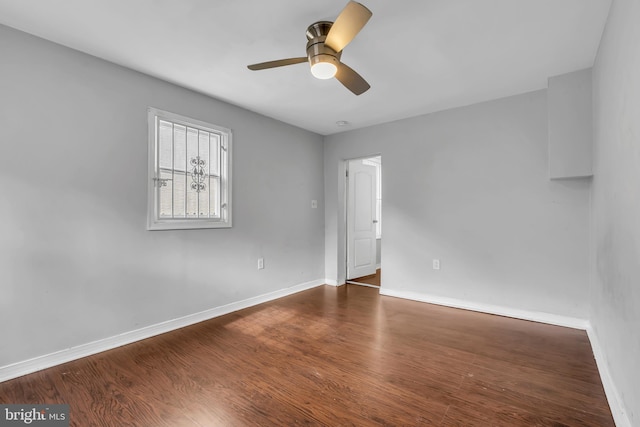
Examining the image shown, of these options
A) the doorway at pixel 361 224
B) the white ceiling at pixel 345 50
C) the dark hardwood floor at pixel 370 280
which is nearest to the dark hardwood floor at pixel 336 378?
the dark hardwood floor at pixel 370 280

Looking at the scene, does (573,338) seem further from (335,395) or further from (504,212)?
(335,395)

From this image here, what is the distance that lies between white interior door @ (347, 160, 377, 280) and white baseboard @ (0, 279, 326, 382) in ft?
5.76

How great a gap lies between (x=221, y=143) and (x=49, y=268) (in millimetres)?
1887

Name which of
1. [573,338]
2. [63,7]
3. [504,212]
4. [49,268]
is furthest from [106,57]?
[573,338]

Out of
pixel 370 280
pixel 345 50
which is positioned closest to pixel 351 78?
pixel 345 50

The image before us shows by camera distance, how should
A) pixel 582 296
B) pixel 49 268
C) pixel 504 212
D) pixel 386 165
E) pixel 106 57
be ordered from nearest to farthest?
1. pixel 49 268
2. pixel 106 57
3. pixel 582 296
4. pixel 504 212
5. pixel 386 165

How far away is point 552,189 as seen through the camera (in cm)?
305

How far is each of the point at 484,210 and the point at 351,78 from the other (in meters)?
2.29

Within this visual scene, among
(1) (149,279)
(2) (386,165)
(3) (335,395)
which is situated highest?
(2) (386,165)

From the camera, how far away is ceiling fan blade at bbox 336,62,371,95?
2.03m

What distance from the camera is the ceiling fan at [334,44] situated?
5.19 feet

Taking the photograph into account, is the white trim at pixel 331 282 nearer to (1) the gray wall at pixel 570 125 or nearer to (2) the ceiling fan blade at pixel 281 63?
(1) the gray wall at pixel 570 125

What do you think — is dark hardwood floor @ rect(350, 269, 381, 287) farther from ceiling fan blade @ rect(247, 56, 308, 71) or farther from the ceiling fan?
ceiling fan blade @ rect(247, 56, 308, 71)

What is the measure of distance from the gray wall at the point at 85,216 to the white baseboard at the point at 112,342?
4cm
